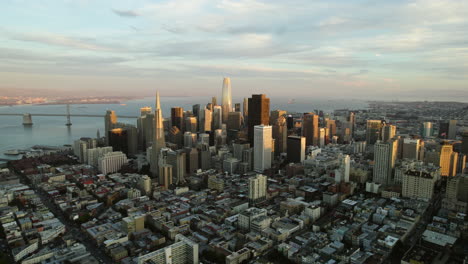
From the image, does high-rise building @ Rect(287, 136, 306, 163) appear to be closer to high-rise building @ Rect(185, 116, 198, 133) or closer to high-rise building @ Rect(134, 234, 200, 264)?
high-rise building @ Rect(185, 116, 198, 133)

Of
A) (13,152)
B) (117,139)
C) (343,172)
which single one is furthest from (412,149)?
(13,152)

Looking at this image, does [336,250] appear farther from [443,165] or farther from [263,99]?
[263,99]

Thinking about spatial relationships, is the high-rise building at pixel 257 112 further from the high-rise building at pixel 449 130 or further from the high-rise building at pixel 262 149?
the high-rise building at pixel 449 130

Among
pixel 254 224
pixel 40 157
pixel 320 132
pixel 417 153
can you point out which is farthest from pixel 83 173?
pixel 417 153

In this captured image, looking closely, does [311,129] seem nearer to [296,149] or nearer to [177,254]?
[296,149]

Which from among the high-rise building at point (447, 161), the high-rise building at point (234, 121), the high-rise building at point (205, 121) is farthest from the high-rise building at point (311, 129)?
the high-rise building at point (447, 161)

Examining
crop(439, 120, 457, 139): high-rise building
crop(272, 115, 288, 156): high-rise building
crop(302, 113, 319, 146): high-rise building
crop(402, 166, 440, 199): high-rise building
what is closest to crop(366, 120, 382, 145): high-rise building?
crop(302, 113, 319, 146): high-rise building
